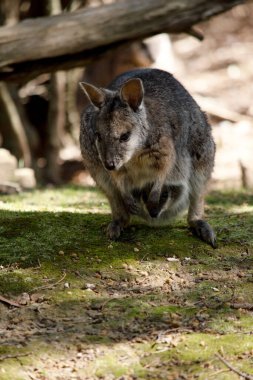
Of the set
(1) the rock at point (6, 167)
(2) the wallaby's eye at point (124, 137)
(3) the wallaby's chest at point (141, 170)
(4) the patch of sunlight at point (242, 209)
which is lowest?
(1) the rock at point (6, 167)

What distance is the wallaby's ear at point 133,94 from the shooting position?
426 cm

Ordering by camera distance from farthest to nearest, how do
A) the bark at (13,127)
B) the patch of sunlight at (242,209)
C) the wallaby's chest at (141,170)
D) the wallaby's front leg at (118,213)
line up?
the bark at (13,127)
the patch of sunlight at (242,209)
the wallaby's front leg at (118,213)
the wallaby's chest at (141,170)

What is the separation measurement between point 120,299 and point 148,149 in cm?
111

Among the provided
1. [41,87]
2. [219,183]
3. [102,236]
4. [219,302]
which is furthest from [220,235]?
[41,87]

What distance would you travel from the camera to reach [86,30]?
6582 mm

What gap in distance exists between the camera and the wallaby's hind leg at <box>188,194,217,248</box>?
4.57 m

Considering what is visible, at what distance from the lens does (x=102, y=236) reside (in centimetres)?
464

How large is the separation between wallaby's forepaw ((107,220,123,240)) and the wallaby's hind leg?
19.8 inches

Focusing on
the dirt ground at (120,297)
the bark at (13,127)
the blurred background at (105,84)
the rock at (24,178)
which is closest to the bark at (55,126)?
the blurred background at (105,84)

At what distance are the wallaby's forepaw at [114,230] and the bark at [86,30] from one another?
247cm

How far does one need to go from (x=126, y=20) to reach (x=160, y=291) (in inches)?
141

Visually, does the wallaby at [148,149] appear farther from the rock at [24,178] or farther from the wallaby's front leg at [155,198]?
the rock at [24,178]

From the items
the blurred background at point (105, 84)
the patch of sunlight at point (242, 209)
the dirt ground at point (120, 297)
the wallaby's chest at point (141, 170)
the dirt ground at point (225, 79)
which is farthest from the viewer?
the dirt ground at point (225, 79)

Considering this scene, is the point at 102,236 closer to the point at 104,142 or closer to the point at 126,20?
the point at 104,142
